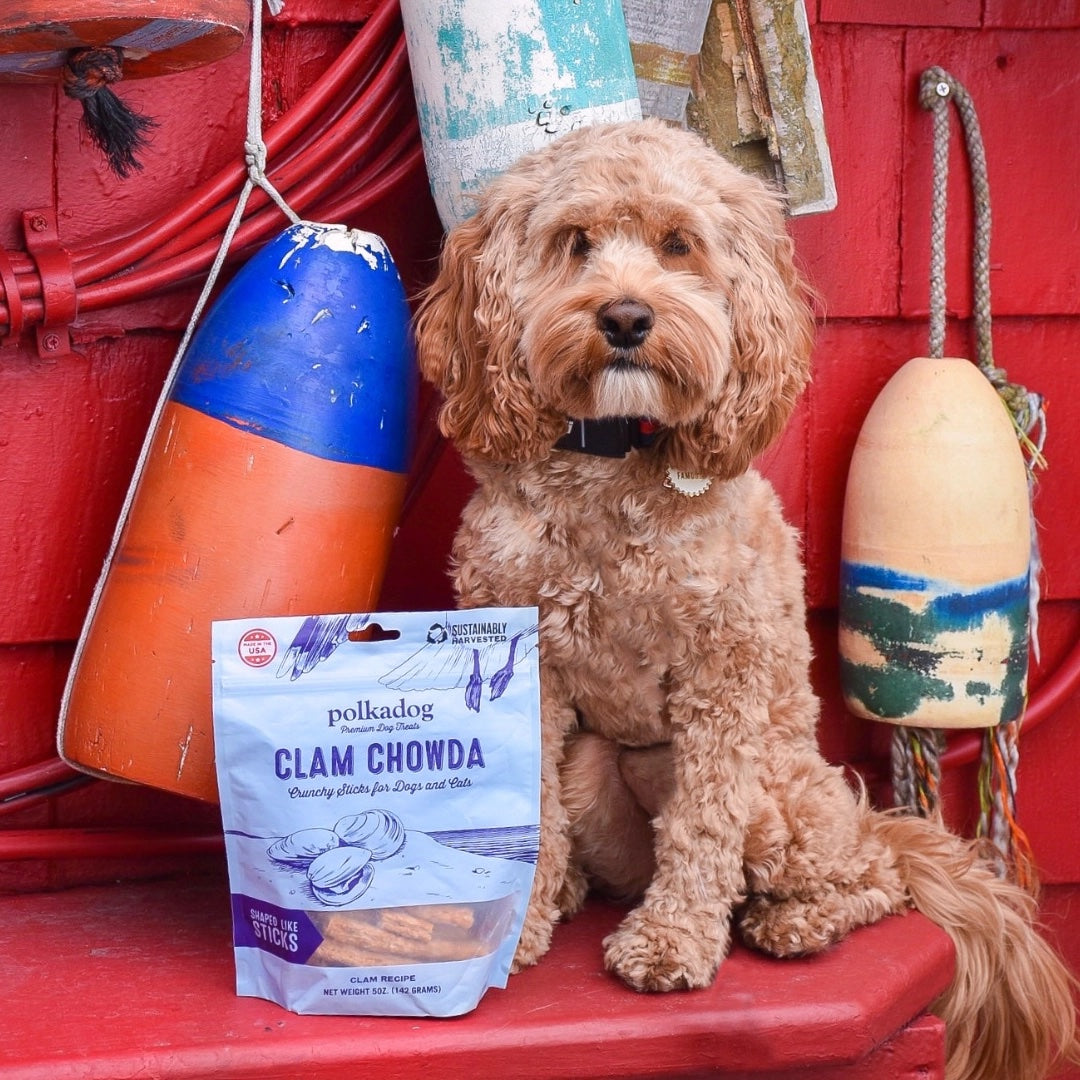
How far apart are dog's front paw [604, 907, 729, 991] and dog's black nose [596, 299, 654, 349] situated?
0.89 m

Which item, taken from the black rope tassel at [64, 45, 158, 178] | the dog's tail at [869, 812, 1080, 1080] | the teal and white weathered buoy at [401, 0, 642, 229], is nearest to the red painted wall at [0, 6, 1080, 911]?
the black rope tassel at [64, 45, 158, 178]

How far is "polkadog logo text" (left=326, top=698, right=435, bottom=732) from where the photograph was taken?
196 cm

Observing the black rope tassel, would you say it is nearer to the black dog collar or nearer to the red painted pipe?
the black dog collar

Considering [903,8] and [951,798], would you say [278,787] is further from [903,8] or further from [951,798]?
[903,8]

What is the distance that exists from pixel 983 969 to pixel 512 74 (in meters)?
1.73

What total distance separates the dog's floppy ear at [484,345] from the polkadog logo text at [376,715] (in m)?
0.40

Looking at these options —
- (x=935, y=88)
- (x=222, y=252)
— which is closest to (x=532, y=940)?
(x=222, y=252)

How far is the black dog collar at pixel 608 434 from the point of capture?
6.69ft

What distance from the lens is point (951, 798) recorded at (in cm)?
292

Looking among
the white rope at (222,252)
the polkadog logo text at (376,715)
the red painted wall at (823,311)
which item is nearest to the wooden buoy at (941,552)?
the red painted wall at (823,311)

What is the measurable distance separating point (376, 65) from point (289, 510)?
0.90 m

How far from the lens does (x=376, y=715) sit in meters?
1.97

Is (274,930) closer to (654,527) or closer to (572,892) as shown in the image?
(572,892)

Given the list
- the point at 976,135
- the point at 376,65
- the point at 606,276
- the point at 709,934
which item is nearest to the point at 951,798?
the point at 709,934
